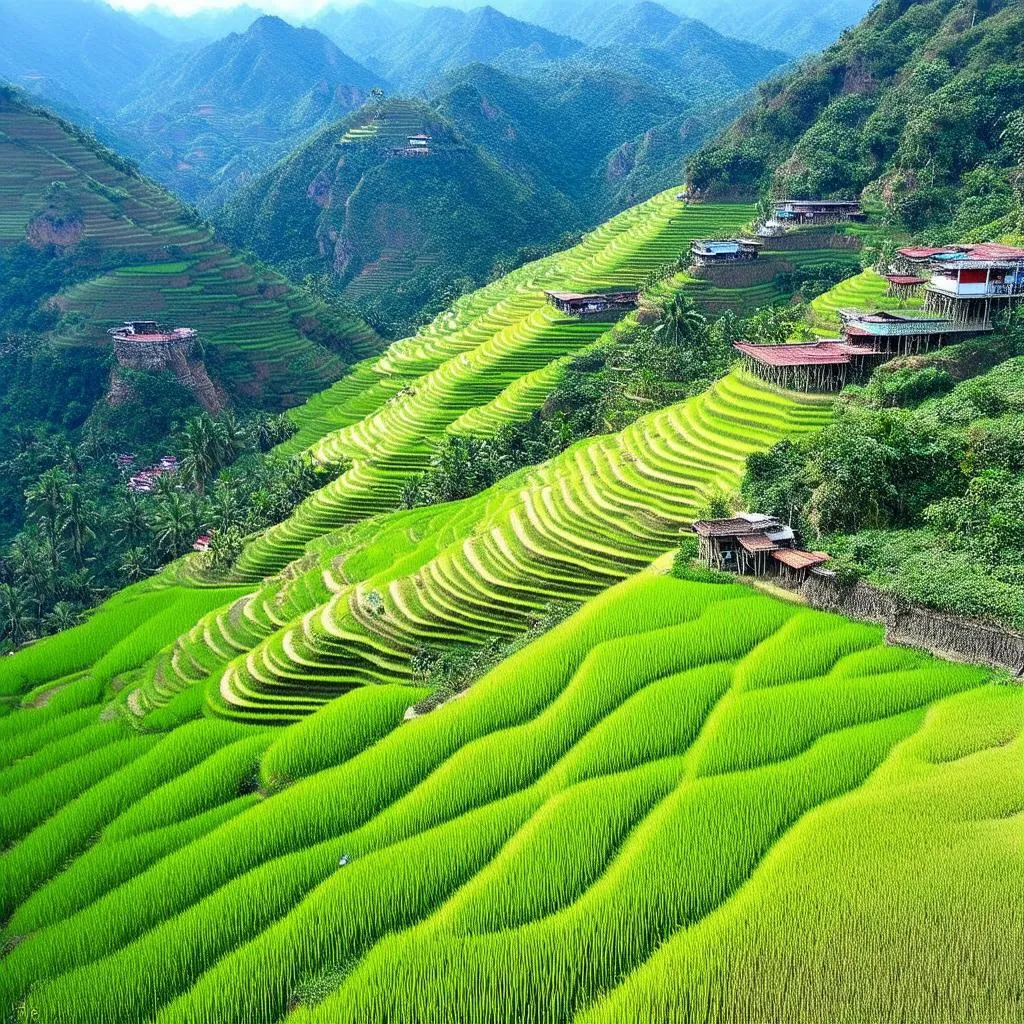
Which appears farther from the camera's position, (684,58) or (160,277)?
(684,58)

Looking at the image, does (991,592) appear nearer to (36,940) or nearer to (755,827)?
(755,827)

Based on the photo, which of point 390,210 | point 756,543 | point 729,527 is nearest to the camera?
point 756,543

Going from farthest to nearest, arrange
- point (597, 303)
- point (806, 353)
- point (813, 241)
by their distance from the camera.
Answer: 1. point (597, 303)
2. point (813, 241)
3. point (806, 353)

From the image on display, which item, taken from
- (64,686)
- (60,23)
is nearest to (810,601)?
(64,686)

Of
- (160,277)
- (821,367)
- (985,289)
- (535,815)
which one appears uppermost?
(985,289)

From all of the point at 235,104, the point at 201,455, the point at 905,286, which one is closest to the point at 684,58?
the point at 235,104

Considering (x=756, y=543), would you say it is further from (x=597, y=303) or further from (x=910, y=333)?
(x=597, y=303)

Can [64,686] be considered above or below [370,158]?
below
